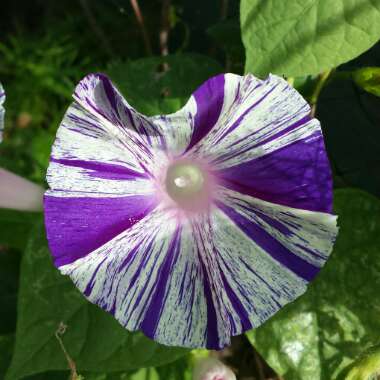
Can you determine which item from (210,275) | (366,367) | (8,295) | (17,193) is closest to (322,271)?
(366,367)

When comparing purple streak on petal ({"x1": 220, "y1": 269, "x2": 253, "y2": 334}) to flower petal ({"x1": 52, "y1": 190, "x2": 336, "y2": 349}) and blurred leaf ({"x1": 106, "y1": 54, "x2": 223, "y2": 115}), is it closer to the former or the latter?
flower petal ({"x1": 52, "y1": 190, "x2": 336, "y2": 349})

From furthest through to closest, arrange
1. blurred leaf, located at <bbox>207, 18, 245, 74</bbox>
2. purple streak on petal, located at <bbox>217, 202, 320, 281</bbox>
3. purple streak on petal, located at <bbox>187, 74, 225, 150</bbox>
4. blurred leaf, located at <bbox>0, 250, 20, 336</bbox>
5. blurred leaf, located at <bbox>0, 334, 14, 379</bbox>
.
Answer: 1. blurred leaf, located at <bbox>0, 250, 20, 336</bbox>
2. blurred leaf, located at <bbox>0, 334, 14, 379</bbox>
3. blurred leaf, located at <bbox>207, 18, 245, 74</bbox>
4. purple streak on petal, located at <bbox>217, 202, 320, 281</bbox>
5. purple streak on petal, located at <bbox>187, 74, 225, 150</bbox>

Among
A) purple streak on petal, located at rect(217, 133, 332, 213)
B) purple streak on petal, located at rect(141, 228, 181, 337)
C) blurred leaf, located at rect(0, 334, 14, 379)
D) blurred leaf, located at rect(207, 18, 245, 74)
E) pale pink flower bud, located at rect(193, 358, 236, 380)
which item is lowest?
pale pink flower bud, located at rect(193, 358, 236, 380)

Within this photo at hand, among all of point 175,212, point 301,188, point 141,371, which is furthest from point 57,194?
point 141,371

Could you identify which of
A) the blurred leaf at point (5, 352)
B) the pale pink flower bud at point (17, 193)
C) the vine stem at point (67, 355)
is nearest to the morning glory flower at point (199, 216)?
the vine stem at point (67, 355)

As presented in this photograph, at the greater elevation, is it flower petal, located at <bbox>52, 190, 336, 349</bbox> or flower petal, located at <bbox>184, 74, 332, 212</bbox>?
flower petal, located at <bbox>184, 74, 332, 212</bbox>

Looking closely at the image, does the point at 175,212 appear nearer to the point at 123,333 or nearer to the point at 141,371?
the point at 123,333

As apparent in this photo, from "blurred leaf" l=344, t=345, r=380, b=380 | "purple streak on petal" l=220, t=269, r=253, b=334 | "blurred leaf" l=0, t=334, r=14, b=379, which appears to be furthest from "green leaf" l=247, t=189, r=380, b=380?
"blurred leaf" l=0, t=334, r=14, b=379
